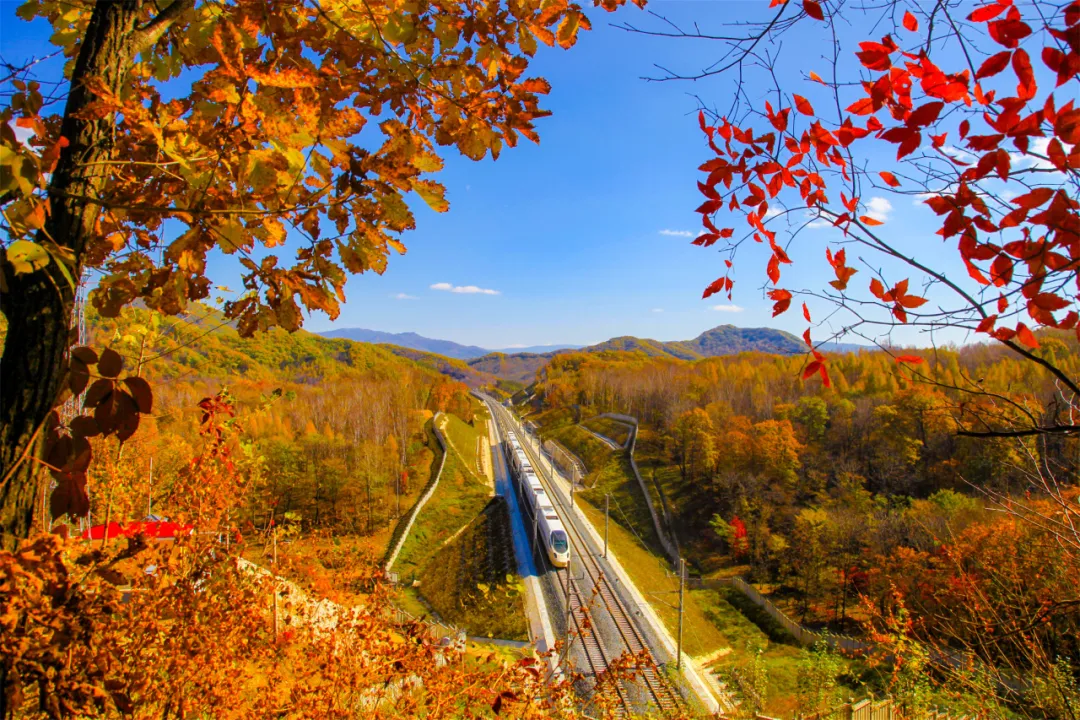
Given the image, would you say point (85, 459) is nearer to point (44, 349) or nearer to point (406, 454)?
point (44, 349)

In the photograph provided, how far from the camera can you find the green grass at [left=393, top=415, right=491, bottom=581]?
24688 mm

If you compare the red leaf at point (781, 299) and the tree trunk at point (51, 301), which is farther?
the red leaf at point (781, 299)

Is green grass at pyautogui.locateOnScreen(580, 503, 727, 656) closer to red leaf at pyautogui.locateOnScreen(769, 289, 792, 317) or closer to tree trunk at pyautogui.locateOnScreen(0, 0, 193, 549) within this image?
red leaf at pyautogui.locateOnScreen(769, 289, 792, 317)

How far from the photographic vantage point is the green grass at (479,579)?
16.8 m

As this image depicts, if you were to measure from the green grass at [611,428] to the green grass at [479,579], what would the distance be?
17.5 metres

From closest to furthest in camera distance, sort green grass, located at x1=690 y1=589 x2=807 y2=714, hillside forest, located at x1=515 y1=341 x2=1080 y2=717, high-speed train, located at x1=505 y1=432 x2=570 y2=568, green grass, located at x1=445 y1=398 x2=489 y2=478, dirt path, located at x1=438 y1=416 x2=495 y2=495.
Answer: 1. hillside forest, located at x1=515 y1=341 x2=1080 y2=717
2. green grass, located at x1=690 y1=589 x2=807 y2=714
3. high-speed train, located at x1=505 y1=432 x2=570 y2=568
4. dirt path, located at x1=438 y1=416 x2=495 y2=495
5. green grass, located at x1=445 y1=398 x2=489 y2=478

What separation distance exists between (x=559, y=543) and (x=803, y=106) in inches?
765

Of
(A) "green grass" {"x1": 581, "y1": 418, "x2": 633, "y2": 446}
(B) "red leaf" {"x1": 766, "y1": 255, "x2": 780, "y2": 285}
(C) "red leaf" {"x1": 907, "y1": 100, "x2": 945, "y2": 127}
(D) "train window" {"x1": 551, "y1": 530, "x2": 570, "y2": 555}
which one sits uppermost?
(C) "red leaf" {"x1": 907, "y1": 100, "x2": 945, "y2": 127}

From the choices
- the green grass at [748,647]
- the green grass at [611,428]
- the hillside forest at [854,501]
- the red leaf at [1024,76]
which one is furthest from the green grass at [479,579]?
the green grass at [611,428]

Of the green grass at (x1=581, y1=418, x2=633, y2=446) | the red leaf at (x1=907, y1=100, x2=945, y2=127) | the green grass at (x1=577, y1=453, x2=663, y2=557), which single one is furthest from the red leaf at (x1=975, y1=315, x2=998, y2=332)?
the green grass at (x1=581, y1=418, x2=633, y2=446)

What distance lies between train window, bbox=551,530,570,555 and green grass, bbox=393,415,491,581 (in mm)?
7416

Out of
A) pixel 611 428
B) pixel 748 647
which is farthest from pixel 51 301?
pixel 611 428

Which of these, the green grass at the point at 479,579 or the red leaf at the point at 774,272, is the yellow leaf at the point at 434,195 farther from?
the green grass at the point at 479,579

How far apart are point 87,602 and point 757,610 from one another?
75.6 feet
